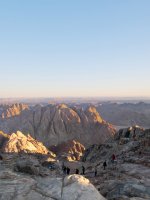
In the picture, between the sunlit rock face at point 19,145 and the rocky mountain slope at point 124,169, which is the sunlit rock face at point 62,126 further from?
the rocky mountain slope at point 124,169

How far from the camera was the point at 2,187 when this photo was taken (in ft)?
72.7

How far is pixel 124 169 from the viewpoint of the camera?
42.1 m

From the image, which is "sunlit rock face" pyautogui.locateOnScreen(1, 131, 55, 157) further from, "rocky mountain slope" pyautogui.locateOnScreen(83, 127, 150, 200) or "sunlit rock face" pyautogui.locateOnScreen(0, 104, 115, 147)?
"sunlit rock face" pyautogui.locateOnScreen(0, 104, 115, 147)

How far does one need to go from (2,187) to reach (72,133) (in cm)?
12354

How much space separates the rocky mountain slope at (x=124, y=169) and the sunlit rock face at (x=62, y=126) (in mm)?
61416

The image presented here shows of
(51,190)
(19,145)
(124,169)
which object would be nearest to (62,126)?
(19,145)

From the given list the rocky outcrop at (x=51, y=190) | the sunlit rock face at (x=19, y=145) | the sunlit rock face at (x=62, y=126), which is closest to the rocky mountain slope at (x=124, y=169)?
the rocky outcrop at (x=51, y=190)

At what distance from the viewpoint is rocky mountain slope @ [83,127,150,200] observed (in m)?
26.6

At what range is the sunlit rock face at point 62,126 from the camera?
139125 millimetres

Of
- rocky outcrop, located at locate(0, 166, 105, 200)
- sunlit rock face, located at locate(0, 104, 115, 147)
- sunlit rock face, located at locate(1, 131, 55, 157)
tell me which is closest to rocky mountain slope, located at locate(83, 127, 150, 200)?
rocky outcrop, located at locate(0, 166, 105, 200)

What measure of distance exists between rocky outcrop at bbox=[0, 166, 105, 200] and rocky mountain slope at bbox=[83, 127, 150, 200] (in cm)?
424

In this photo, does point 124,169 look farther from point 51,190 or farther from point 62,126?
point 62,126

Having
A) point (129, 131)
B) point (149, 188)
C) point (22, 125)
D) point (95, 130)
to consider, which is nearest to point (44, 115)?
point (22, 125)

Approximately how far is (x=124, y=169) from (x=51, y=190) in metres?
22.3
